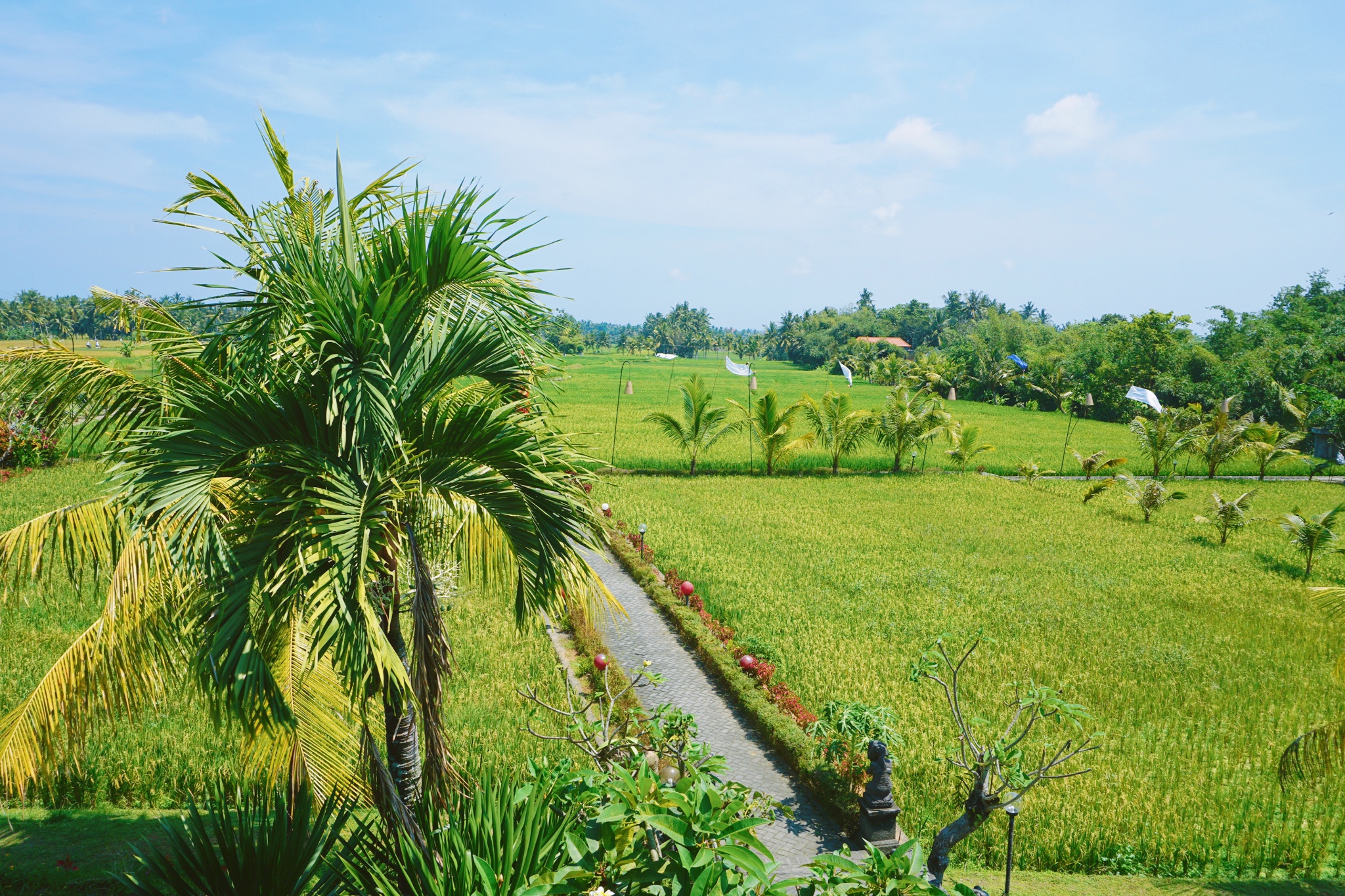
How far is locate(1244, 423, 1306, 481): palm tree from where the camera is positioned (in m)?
24.0

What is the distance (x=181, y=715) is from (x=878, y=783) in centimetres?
689

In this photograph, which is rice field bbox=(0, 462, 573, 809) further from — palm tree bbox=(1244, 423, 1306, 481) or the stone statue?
palm tree bbox=(1244, 423, 1306, 481)

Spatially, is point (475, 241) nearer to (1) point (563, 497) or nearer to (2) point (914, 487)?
(1) point (563, 497)

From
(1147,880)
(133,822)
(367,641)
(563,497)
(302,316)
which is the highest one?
(302,316)

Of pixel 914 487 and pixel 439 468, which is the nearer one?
pixel 439 468

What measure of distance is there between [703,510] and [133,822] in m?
13.3

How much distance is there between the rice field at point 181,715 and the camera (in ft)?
21.4

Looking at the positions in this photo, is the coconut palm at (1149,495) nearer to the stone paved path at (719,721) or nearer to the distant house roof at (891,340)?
the stone paved path at (719,721)

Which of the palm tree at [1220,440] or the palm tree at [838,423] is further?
the palm tree at [1220,440]

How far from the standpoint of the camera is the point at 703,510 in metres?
18.3

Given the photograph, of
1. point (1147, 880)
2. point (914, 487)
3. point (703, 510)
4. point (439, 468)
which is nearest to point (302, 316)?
point (439, 468)

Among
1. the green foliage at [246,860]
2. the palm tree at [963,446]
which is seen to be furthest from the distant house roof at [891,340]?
the green foliage at [246,860]

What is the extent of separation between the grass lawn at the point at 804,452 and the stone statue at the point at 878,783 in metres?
4.02

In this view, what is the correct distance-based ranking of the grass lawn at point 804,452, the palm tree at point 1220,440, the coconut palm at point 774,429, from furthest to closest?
the grass lawn at point 804,452 → the palm tree at point 1220,440 → the coconut palm at point 774,429
